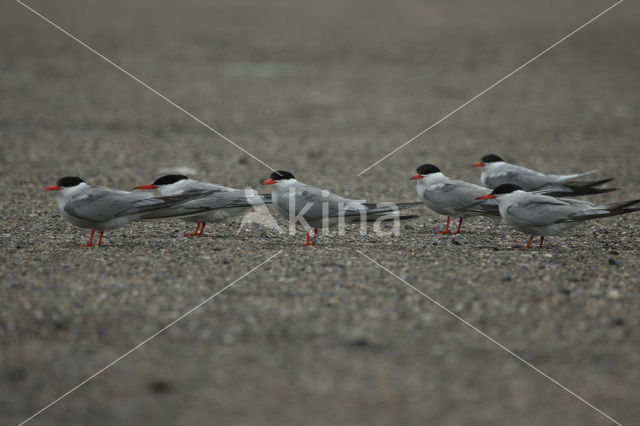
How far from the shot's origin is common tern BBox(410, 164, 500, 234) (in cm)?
604

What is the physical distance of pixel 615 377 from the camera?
3.64 meters

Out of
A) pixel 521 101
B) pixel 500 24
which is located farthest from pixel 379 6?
pixel 521 101

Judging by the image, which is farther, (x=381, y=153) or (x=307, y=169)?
(x=381, y=153)

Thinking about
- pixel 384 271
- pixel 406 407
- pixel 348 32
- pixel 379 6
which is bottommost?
pixel 406 407

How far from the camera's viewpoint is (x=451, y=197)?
6129mm

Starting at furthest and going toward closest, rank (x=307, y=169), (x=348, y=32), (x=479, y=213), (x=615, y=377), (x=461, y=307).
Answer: (x=348, y=32) → (x=307, y=169) → (x=479, y=213) → (x=461, y=307) → (x=615, y=377)

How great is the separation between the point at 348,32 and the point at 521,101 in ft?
23.5

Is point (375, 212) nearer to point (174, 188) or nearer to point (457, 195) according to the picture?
point (457, 195)

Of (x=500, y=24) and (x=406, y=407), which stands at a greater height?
(x=500, y=24)

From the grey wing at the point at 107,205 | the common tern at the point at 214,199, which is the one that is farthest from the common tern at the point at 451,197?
the grey wing at the point at 107,205

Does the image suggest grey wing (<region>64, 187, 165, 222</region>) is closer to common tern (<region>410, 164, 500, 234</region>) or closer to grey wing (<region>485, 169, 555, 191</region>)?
common tern (<region>410, 164, 500, 234</region>)

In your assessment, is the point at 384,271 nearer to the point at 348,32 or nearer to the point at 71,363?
the point at 71,363

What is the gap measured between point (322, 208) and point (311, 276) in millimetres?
1013

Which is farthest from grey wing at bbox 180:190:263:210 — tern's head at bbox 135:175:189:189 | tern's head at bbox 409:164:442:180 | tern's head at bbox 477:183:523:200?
tern's head at bbox 477:183:523:200
